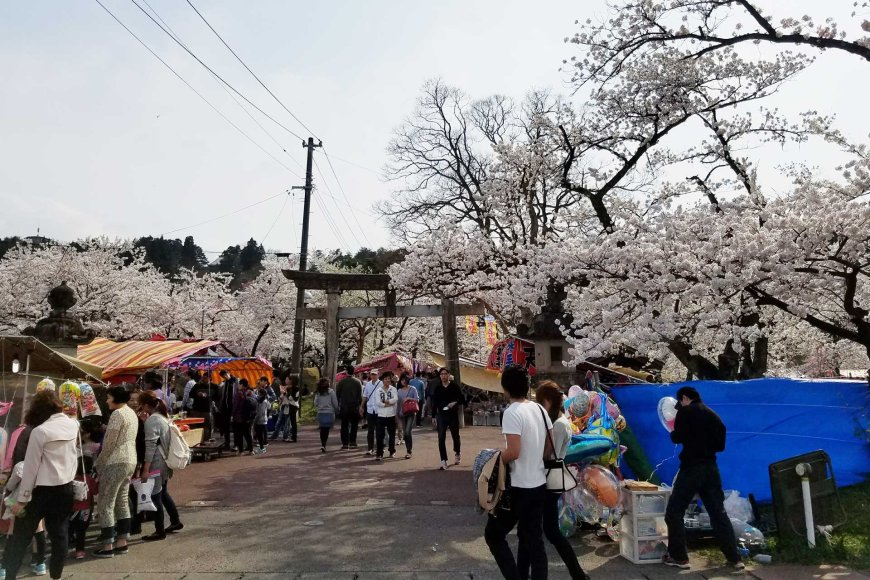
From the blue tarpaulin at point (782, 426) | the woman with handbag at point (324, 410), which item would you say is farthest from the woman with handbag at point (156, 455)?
the woman with handbag at point (324, 410)

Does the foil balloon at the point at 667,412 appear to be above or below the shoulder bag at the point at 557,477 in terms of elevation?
above

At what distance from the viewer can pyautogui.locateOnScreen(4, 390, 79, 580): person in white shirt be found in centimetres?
527

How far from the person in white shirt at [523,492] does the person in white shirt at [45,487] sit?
139 inches

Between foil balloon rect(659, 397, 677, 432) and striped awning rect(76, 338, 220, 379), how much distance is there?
808 cm

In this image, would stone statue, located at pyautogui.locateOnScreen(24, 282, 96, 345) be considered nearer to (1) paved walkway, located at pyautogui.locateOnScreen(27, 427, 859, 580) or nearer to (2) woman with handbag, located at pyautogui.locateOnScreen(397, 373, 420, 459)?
(1) paved walkway, located at pyautogui.locateOnScreen(27, 427, 859, 580)

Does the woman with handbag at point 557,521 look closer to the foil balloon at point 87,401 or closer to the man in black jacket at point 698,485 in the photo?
the man in black jacket at point 698,485

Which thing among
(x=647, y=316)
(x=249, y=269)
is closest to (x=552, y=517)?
(x=647, y=316)

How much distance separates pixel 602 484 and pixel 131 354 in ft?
28.8

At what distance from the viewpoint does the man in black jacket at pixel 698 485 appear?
5855 millimetres

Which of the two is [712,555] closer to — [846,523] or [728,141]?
[846,523]

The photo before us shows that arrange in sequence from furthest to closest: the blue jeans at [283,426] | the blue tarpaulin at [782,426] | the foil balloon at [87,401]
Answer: the blue jeans at [283,426] → the blue tarpaulin at [782,426] → the foil balloon at [87,401]

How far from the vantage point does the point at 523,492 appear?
4.69 m

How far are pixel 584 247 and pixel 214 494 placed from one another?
717 cm

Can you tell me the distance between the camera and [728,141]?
12.2m
